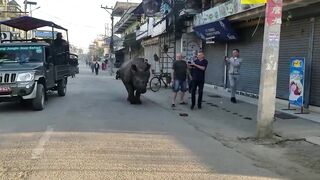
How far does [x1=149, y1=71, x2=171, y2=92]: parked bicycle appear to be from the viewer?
22050 millimetres

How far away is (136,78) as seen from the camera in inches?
608

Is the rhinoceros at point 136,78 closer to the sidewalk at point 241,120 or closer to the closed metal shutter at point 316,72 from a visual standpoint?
the sidewalk at point 241,120

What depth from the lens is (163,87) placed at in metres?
24.0

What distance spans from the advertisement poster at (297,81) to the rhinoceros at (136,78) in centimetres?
472

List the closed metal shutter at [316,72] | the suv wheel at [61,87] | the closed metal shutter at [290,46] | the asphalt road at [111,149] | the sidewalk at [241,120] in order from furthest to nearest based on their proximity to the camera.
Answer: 1. the suv wheel at [61,87]
2. the closed metal shutter at [290,46]
3. the closed metal shutter at [316,72]
4. the sidewalk at [241,120]
5. the asphalt road at [111,149]

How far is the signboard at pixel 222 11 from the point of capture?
1716cm

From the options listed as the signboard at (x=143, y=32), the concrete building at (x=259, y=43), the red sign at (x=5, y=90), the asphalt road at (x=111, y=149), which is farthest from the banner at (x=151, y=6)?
the red sign at (x=5, y=90)

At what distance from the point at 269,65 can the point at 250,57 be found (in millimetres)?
9226

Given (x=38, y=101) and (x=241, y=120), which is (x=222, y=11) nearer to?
(x=241, y=120)

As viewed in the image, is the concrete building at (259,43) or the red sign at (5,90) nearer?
the red sign at (5,90)

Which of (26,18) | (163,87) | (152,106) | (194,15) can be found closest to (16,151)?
(152,106)

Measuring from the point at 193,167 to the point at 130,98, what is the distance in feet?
29.2

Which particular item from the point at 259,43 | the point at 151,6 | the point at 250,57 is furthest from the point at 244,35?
the point at 151,6

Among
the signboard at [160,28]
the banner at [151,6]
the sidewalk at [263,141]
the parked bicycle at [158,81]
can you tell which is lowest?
the sidewalk at [263,141]
